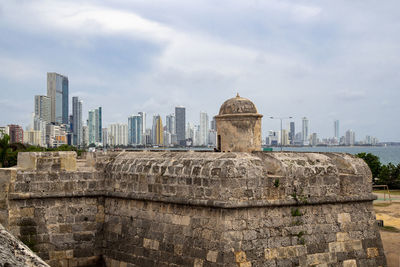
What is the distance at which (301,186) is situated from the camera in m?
9.80

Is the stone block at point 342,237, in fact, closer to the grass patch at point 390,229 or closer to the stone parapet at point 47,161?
the stone parapet at point 47,161

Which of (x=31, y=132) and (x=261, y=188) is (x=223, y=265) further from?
(x=31, y=132)

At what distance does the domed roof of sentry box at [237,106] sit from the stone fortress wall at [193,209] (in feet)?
17.7

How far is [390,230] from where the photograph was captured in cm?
1722

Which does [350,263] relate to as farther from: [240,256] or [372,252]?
[240,256]

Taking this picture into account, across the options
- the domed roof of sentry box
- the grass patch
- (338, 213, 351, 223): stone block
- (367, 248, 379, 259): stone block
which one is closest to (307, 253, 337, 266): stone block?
(338, 213, 351, 223): stone block

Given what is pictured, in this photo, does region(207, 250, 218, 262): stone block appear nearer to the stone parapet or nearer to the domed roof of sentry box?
the stone parapet

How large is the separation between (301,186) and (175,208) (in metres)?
2.60

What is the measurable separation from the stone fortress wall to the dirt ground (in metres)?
2.20

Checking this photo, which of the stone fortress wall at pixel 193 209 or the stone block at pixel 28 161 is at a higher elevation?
the stone block at pixel 28 161

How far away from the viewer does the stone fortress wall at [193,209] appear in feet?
29.8

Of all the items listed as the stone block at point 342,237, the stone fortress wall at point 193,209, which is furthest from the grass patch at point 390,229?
the stone block at point 342,237

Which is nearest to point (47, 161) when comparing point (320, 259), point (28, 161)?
point (28, 161)

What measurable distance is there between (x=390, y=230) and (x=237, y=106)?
23.1ft
